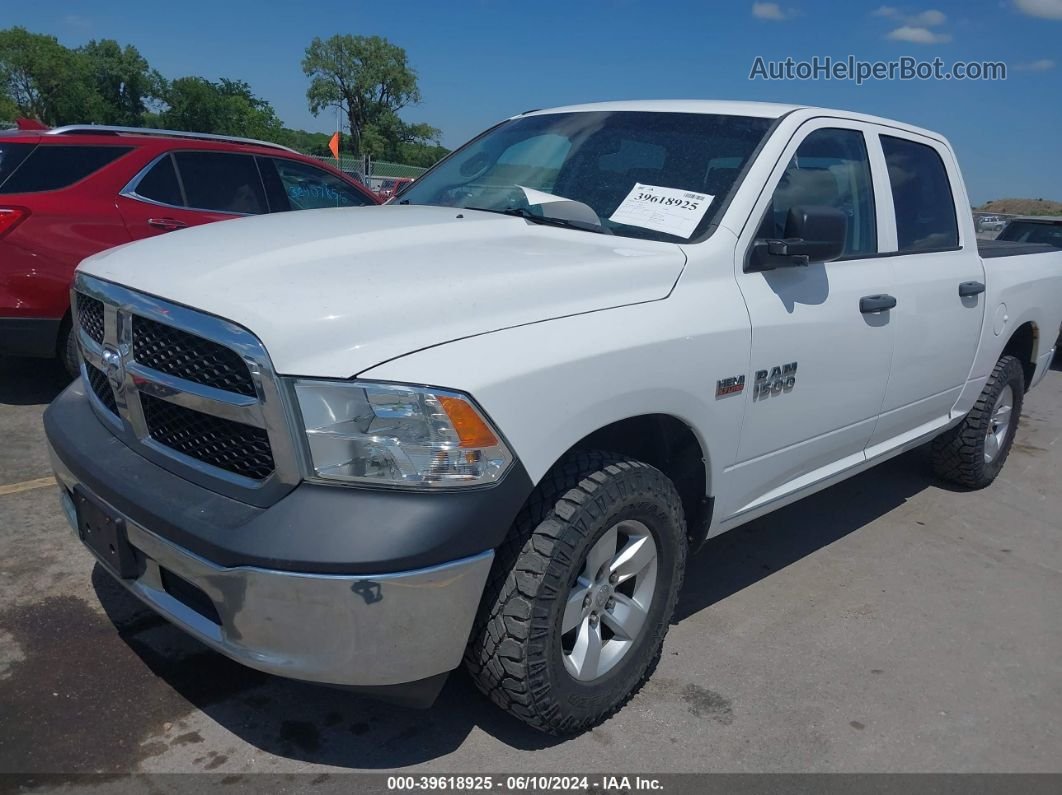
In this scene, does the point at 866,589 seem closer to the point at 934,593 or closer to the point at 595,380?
the point at 934,593

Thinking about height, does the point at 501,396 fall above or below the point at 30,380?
above

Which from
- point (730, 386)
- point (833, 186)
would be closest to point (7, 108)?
point (833, 186)

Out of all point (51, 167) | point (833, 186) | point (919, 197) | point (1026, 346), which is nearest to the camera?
point (833, 186)

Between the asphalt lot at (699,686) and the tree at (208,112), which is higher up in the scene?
the tree at (208,112)

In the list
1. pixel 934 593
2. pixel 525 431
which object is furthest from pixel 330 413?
pixel 934 593

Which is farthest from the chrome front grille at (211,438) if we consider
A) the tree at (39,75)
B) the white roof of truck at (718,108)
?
the tree at (39,75)

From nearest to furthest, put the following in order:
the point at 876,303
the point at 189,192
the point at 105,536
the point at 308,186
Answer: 1. the point at 105,536
2. the point at 876,303
3. the point at 189,192
4. the point at 308,186

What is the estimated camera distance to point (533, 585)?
2318 mm

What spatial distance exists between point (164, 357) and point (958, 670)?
9.61 feet

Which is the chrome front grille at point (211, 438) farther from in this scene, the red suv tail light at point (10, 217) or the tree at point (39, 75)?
the tree at point (39, 75)

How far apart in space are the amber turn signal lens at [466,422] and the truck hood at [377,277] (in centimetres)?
18

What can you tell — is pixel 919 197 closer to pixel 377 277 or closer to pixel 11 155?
pixel 377 277

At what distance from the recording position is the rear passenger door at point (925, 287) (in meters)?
3.84

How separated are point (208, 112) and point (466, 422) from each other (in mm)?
70850
